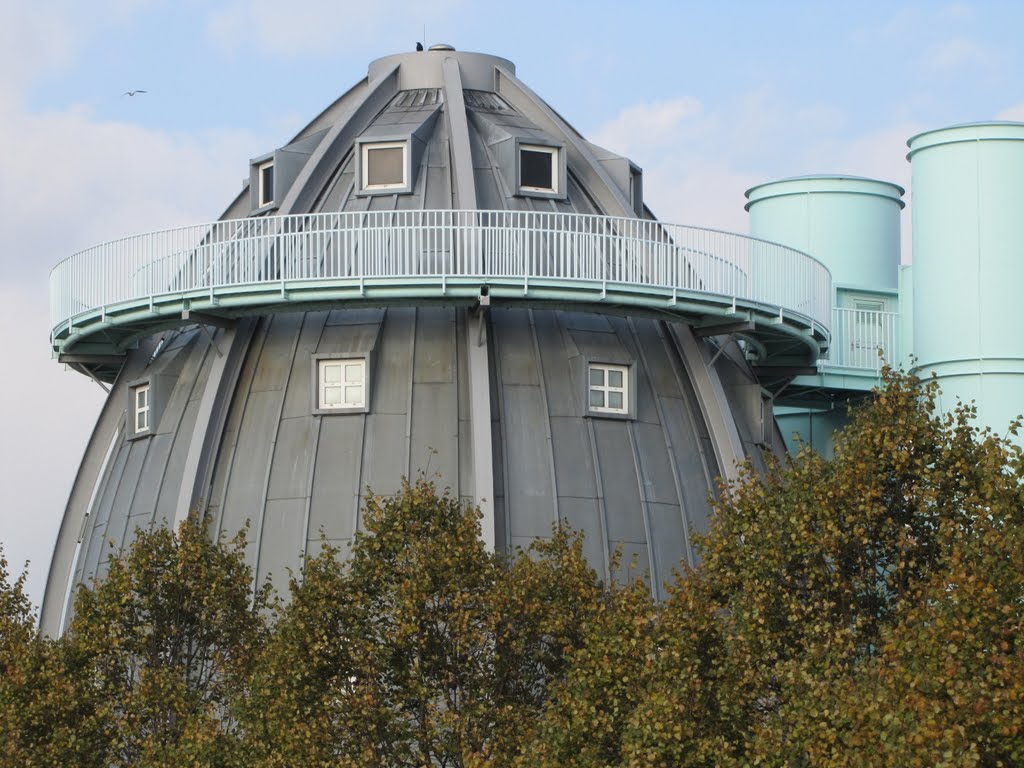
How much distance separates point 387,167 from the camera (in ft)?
150

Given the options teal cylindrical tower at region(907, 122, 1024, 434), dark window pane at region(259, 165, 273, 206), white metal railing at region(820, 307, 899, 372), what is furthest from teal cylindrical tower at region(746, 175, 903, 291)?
dark window pane at region(259, 165, 273, 206)

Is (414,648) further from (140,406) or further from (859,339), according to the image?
(859,339)

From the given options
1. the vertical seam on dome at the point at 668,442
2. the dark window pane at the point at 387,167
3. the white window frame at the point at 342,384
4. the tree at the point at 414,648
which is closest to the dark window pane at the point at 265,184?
the dark window pane at the point at 387,167

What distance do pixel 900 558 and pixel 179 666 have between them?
41.8ft

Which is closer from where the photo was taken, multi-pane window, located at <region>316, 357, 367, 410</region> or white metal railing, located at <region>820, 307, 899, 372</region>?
multi-pane window, located at <region>316, 357, 367, 410</region>

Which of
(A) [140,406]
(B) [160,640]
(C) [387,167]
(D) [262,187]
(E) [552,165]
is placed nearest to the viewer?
(B) [160,640]

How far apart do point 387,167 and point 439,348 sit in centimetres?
434

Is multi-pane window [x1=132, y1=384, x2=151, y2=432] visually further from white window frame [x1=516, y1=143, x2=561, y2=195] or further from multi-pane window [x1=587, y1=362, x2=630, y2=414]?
multi-pane window [x1=587, y1=362, x2=630, y2=414]

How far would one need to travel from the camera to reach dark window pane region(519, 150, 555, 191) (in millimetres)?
45906

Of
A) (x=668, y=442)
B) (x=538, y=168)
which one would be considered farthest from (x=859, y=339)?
(x=538, y=168)

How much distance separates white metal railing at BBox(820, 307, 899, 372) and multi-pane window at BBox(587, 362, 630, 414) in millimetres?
7106

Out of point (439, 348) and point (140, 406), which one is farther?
point (140, 406)

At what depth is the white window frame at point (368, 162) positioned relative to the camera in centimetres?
4547

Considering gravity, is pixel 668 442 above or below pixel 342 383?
below
